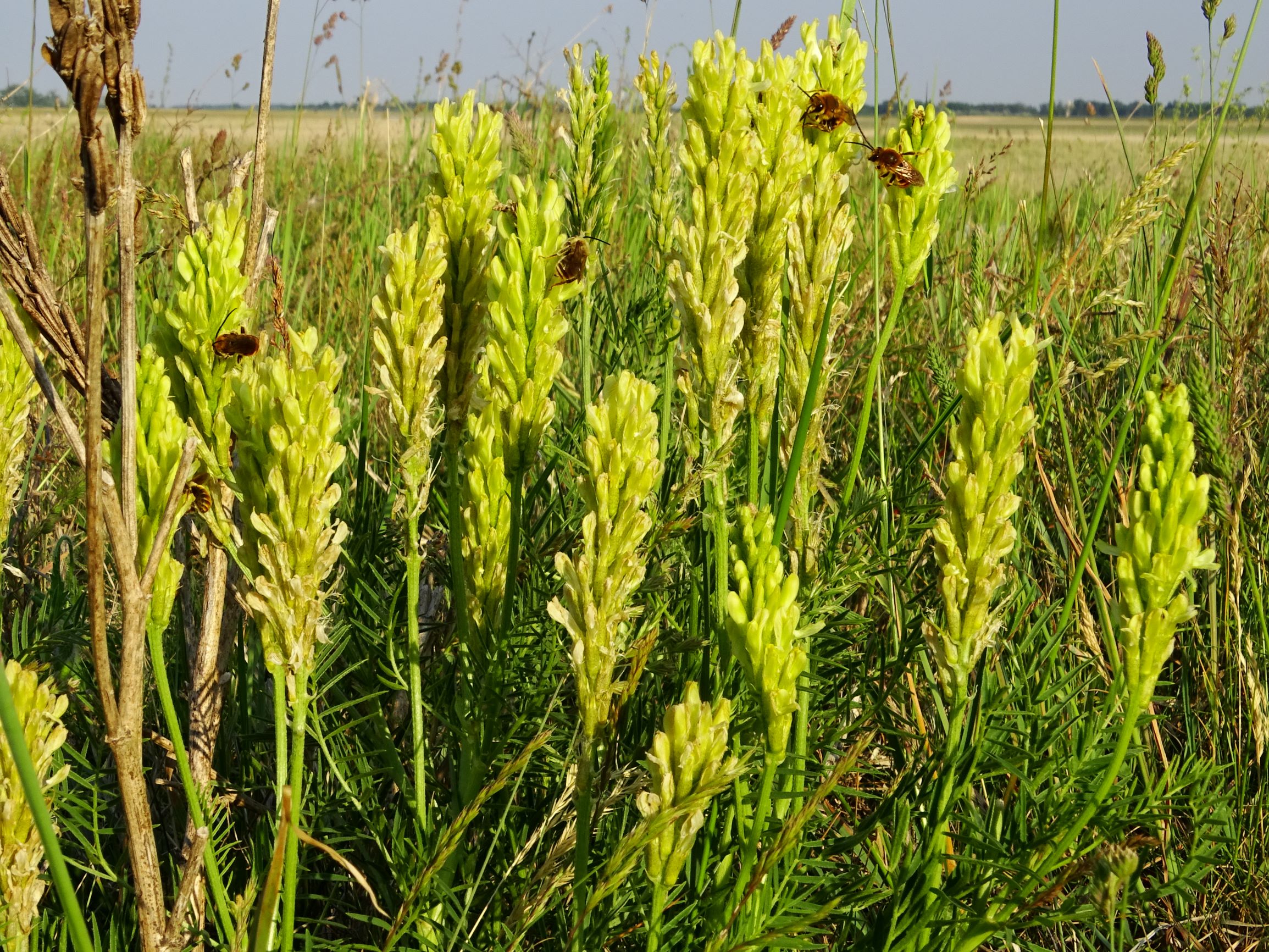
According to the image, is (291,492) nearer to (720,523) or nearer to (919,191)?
(720,523)

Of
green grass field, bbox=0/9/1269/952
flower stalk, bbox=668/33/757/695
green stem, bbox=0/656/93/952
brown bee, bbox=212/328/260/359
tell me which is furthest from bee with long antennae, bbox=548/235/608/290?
green stem, bbox=0/656/93/952

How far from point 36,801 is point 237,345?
0.51m

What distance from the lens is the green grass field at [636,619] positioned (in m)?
0.99

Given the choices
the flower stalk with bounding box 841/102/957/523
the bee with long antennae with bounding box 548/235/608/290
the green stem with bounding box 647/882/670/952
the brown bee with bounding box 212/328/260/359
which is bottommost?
the green stem with bounding box 647/882/670/952

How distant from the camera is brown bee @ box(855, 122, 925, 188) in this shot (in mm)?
1361

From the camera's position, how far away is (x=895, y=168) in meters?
1.37

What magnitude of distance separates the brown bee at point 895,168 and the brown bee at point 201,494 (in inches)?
36.5

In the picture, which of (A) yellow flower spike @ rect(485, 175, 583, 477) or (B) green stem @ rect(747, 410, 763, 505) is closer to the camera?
(A) yellow flower spike @ rect(485, 175, 583, 477)

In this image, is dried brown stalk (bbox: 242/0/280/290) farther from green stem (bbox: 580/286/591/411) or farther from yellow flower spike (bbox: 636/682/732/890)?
yellow flower spike (bbox: 636/682/732/890)

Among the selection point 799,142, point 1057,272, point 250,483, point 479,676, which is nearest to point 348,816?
point 479,676

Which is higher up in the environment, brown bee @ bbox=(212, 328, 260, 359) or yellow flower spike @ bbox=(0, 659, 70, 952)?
brown bee @ bbox=(212, 328, 260, 359)

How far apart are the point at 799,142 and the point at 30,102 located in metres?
3.05

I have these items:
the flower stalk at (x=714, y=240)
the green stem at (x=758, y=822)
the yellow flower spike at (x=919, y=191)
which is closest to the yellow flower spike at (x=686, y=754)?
the green stem at (x=758, y=822)

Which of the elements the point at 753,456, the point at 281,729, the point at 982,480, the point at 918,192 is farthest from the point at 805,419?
the point at 281,729
